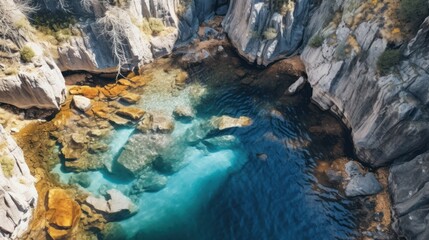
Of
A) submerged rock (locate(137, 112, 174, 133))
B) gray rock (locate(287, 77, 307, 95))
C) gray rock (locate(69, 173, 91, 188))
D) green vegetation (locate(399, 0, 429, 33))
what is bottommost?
gray rock (locate(69, 173, 91, 188))

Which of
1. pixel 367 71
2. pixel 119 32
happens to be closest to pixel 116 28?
pixel 119 32

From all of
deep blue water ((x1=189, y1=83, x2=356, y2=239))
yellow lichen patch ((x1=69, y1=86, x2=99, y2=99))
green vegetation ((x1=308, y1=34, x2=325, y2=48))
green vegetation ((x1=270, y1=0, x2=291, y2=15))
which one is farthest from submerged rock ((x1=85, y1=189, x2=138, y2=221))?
green vegetation ((x1=270, y1=0, x2=291, y2=15))

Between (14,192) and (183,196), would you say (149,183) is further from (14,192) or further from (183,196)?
(14,192)

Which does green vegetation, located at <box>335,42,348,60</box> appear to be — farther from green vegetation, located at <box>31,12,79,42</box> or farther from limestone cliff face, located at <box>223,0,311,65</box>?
green vegetation, located at <box>31,12,79,42</box>

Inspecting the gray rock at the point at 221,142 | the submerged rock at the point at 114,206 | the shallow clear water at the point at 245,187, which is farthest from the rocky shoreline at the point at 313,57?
the gray rock at the point at 221,142

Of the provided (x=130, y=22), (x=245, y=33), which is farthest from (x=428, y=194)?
(x=130, y=22)

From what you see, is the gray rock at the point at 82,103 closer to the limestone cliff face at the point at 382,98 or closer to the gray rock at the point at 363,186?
the limestone cliff face at the point at 382,98
